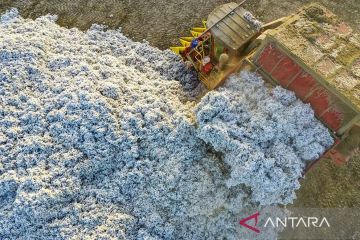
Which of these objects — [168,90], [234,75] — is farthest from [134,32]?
[234,75]

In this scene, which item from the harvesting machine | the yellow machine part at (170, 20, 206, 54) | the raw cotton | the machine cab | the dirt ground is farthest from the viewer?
the dirt ground

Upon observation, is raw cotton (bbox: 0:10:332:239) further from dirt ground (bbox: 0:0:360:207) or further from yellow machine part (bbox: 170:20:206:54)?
dirt ground (bbox: 0:0:360:207)

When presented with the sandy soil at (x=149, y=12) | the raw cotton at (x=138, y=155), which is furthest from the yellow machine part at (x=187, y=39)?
the raw cotton at (x=138, y=155)

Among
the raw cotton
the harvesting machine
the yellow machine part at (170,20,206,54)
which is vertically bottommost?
the raw cotton

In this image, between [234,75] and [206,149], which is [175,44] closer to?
[234,75]

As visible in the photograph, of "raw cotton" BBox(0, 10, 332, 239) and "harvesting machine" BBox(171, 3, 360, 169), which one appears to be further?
"raw cotton" BBox(0, 10, 332, 239)

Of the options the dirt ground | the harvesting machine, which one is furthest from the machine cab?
the dirt ground

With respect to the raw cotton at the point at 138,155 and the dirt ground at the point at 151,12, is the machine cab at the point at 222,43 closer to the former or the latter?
the raw cotton at the point at 138,155
